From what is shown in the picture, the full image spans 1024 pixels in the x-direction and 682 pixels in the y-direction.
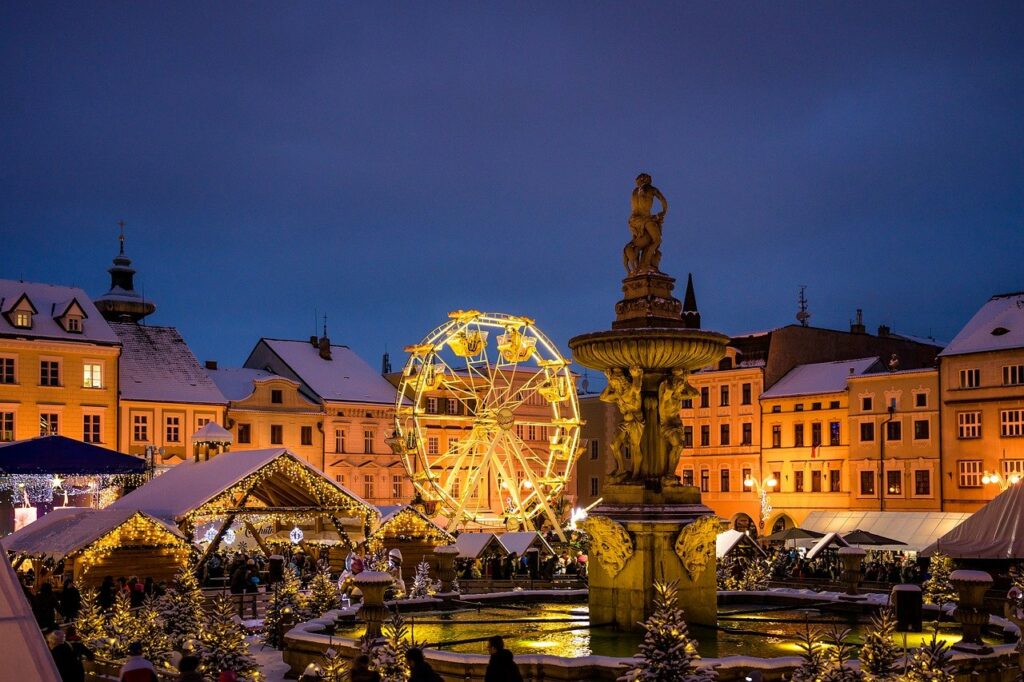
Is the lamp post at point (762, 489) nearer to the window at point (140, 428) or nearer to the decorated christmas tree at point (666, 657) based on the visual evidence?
the window at point (140, 428)

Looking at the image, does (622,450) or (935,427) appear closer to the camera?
(622,450)

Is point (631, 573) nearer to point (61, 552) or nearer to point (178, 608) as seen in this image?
point (178, 608)

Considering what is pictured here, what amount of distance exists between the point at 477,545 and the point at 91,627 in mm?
19003

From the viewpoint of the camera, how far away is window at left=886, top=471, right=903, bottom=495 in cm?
5338

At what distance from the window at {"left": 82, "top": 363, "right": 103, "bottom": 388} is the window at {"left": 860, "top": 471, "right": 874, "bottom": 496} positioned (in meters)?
35.9

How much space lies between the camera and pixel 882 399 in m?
54.5

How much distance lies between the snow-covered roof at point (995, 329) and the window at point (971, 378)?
90 centimetres

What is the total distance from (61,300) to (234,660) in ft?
142

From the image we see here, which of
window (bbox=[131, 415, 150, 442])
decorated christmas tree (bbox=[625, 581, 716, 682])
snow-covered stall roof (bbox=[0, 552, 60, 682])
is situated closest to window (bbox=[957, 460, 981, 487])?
window (bbox=[131, 415, 150, 442])

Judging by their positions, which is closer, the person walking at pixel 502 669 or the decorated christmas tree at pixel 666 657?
the person walking at pixel 502 669

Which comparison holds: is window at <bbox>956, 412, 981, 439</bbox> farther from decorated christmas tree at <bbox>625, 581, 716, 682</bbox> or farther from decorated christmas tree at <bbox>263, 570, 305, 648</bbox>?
decorated christmas tree at <bbox>625, 581, 716, 682</bbox>

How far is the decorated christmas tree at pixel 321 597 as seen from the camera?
2264 cm

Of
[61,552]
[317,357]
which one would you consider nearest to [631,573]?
[61,552]

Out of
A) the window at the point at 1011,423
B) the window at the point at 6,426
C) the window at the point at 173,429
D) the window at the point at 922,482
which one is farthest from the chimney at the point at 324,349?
the window at the point at 1011,423
